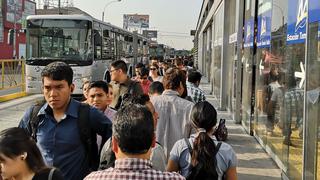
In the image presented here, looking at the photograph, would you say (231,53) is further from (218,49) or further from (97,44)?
(97,44)

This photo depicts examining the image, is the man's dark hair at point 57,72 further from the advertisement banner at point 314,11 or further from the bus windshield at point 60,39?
the bus windshield at point 60,39

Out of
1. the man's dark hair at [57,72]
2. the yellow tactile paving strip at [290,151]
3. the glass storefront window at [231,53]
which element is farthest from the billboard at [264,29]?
the man's dark hair at [57,72]

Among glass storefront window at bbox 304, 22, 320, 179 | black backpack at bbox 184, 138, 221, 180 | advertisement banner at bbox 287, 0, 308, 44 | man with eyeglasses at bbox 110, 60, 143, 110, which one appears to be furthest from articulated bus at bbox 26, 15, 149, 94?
black backpack at bbox 184, 138, 221, 180

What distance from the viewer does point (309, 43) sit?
17.7 ft

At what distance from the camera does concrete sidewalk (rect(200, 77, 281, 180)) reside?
23.2ft

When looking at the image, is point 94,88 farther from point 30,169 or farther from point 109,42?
point 109,42

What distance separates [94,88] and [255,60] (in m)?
5.87

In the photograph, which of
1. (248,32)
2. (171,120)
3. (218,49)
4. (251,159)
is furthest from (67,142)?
(218,49)

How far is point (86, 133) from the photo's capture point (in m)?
3.24

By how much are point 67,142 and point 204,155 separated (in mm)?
912

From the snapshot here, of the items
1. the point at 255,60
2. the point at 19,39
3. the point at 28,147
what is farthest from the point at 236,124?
the point at 19,39

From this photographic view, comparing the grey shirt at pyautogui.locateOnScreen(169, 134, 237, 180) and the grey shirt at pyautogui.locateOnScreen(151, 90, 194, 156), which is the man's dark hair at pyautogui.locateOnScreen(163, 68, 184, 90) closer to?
the grey shirt at pyautogui.locateOnScreen(151, 90, 194, 156)

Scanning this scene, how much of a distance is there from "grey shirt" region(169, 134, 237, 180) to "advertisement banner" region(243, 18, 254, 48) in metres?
6.88

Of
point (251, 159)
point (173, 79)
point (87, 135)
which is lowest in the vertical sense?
point (251, 159)
